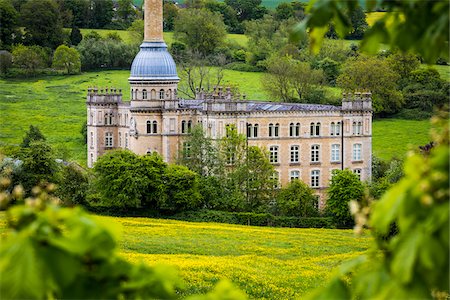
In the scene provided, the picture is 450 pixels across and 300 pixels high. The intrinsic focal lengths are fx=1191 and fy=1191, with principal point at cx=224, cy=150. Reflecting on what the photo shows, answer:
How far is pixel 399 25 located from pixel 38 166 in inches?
2335

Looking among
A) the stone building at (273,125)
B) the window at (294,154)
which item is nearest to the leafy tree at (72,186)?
the stone building at (273,125)

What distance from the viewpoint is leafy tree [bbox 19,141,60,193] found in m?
64.6

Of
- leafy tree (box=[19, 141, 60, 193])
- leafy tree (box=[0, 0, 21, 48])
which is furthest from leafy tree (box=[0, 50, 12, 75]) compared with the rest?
leafy tree (box=[19, 141, 60, 193])

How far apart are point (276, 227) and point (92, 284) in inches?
2389

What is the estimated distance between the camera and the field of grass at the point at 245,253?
31.6 m

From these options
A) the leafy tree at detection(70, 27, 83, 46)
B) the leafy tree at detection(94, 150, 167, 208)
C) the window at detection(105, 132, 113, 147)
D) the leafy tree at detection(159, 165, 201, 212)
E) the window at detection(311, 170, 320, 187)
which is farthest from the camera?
the leafy tree at detection(70, 27, 83, 46)

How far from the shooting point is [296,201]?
70938 mm

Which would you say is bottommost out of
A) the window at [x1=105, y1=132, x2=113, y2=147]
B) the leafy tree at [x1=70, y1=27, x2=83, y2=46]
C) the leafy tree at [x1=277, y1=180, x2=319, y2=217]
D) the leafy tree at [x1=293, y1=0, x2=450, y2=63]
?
the leafy tree at [x1=277, y1=180, x2=319, y2=217]

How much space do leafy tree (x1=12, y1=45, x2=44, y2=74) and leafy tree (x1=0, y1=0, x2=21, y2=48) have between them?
9.31 ft

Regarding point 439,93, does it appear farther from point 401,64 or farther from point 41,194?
point 41,194

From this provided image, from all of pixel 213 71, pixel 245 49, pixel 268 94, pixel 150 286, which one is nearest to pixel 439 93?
pixel 268 94

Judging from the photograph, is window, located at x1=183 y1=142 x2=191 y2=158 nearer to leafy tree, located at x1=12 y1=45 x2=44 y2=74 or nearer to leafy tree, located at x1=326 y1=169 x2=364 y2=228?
leafy tree, located at x1=326 y1=169 x2=364 y2=228

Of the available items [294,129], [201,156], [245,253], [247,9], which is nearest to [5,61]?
[247,9]

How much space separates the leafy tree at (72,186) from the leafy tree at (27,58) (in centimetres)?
4710
